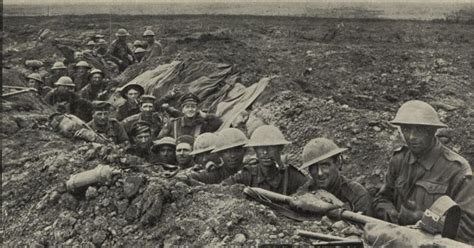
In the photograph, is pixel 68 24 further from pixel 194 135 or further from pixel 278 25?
pixel 194 135

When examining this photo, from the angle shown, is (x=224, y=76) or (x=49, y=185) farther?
(x=224, y=76)

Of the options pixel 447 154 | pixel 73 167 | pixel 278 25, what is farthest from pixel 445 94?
pixel 278 25

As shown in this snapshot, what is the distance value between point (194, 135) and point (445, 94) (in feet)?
14.0

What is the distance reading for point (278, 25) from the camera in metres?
16.3

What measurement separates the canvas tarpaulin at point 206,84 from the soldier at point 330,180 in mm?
4198

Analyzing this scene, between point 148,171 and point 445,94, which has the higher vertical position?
point 445,94

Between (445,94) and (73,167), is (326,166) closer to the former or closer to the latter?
(73,167)

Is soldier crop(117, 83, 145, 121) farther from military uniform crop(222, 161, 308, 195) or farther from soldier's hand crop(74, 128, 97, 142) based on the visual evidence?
military uniform crop(222, 161, 308, 195)

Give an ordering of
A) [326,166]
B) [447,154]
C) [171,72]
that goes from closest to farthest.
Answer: [447,154]
[326,166]
[171,72]

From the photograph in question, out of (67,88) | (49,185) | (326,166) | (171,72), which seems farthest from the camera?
(171,72)

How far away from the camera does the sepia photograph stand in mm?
5117

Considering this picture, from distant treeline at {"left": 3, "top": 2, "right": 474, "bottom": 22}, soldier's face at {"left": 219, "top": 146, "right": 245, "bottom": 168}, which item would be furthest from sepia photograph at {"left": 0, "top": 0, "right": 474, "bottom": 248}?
distant treeline at {"left": 3, "top": 2, "right": 474, "bottom": 22}

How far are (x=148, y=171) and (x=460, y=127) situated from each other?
4.51 meters

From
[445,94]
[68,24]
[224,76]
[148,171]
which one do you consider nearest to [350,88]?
[445,94]
